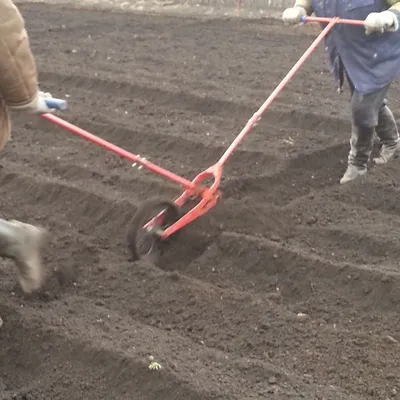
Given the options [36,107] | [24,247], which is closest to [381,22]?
[36,107]

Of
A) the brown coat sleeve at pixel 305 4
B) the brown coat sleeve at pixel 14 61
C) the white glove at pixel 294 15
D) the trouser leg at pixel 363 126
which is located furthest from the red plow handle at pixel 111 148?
the brown coat sleeve at pixel 305 4

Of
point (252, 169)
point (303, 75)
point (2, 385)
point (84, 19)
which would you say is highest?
point (2, 385)

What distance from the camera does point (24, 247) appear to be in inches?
114

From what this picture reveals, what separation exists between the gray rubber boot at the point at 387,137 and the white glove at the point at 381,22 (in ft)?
2.91

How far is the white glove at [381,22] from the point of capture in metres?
3.82

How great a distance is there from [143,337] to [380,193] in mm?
2003

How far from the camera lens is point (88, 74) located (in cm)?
698

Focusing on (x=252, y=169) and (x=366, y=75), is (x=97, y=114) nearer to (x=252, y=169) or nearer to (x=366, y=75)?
(x=252, y=169)

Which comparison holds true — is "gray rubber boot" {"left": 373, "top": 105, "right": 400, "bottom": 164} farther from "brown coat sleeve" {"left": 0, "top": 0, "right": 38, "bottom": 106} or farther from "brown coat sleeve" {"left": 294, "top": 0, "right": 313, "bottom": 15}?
"brown coat sleeve" {"left": 0, "top": 0, "right": 38, "bottom": 106}

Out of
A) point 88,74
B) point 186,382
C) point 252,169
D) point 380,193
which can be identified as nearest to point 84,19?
point 88,74

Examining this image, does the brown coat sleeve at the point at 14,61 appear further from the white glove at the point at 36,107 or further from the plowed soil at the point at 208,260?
the plowed soil at the point at 208,260

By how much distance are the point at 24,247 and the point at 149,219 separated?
894 millimetres

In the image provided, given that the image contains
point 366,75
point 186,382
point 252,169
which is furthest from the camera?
point 252,169

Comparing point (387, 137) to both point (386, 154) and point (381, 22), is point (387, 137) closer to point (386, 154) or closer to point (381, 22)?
point (386, 154)
